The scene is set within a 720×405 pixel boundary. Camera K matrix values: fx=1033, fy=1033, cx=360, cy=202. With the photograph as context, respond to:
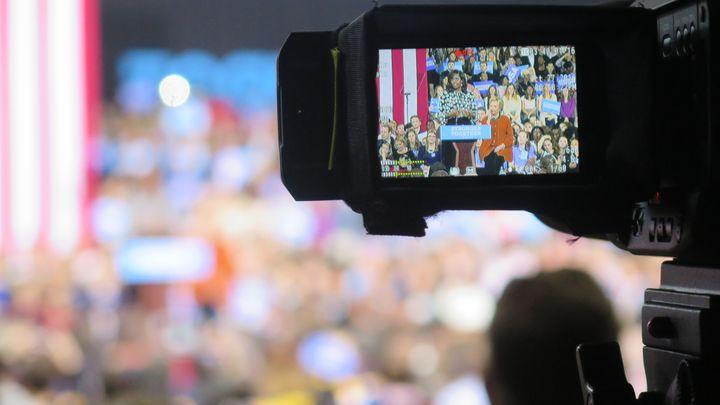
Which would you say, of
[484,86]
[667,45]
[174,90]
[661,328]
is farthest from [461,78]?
[174,90]

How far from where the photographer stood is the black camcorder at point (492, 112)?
92cm

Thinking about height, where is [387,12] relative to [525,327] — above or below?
above

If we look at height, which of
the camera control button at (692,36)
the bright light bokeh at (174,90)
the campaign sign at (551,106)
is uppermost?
the bright light bokeh at (174,90)

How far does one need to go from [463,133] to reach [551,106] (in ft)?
0.28

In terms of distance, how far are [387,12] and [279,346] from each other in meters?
2.90

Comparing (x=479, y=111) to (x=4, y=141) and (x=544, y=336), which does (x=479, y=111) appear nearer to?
(x=544, y=336)

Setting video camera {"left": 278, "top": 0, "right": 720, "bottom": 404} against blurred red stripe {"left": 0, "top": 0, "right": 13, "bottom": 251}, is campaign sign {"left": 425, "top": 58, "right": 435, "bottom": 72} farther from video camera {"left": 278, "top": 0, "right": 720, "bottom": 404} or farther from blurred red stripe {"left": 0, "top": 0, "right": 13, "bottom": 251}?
blurred red stripe {"left": 0, "top": 0, "right": 13, "bottom": 251}

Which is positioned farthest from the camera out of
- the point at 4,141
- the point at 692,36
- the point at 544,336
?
the point at 4,141

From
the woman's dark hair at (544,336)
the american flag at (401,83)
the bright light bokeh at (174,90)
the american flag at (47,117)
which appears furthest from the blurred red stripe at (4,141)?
the american flag at (401,83)

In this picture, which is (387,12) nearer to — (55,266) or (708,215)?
(708,215)

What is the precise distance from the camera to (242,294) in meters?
3.70

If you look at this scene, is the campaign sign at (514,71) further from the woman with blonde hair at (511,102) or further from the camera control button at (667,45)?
the camera control button at (667,45)

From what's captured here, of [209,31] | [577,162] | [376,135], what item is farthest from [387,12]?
[209,31]

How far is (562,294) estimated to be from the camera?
116 cm
